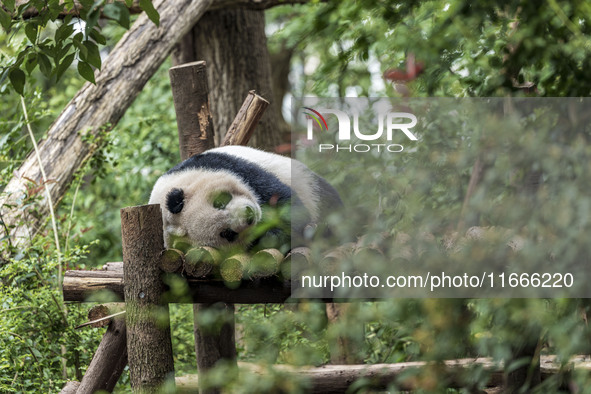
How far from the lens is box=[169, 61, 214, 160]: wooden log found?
3.54 metres

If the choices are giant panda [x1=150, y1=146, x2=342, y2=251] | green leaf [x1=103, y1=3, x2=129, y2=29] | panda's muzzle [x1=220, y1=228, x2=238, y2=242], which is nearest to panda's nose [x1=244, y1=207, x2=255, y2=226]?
giant panda [x1=150, y1=146, x2=342, y2=251]

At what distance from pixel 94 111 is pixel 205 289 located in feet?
6.79

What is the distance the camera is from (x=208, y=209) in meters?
2.73

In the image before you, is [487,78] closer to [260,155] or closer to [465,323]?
[465,323]

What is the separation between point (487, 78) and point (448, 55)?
0.12 metres

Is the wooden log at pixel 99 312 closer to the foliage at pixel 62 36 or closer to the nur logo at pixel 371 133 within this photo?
the foliage at pixel 62 36

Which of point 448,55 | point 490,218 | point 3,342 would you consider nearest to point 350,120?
point 448,55

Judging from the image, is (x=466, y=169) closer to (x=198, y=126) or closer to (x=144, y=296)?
(x=144, y=296)

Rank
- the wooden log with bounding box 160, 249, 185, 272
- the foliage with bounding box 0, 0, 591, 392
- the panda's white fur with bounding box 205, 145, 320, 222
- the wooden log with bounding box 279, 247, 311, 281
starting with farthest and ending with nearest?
the panda's white fur with bounding box 205, 145, 320, 222
the wooden log with bounding box 160, 249, 185, 272
the wooden log with bounding box 279, 247, 311, 281
the foliage with bounding box 0, 0, 591, 392

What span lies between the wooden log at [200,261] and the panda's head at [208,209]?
9.9 inches

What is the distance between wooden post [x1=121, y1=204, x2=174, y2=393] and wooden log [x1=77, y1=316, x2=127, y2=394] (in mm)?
467

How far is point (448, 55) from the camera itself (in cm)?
133

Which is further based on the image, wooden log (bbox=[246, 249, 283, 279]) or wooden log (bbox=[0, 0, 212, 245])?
wooden log (bbox=[0, 0, 212, 245])

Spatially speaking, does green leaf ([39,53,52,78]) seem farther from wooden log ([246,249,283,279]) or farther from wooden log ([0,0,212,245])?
wooden log ([0,0,212,245])
